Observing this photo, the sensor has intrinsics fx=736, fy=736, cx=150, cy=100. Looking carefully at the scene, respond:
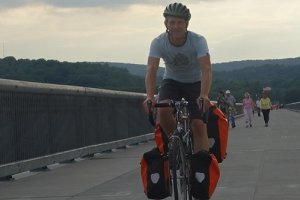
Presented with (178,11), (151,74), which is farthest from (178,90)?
(178,11)

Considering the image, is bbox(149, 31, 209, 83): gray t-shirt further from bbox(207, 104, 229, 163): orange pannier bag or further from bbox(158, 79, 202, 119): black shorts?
bbox(207, 104, 229, 163): orange pannier bag

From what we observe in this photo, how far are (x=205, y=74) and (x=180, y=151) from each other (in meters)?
0.78

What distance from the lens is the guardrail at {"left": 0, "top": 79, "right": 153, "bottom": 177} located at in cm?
1171

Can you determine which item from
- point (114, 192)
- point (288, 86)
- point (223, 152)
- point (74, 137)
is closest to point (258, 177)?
point (114, 192)

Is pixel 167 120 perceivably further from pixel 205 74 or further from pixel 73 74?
pixel 73 74

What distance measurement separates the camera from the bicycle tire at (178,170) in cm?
657

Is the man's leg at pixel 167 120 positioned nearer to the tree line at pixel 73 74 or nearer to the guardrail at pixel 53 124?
the guardrail at pixel 53 124

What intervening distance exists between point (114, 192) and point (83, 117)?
692 centimetres

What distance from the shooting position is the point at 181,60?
282 inches

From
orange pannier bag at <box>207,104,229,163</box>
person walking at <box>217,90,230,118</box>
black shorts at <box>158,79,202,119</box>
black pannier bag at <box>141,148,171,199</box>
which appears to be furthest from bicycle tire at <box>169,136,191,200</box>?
person walking at <box>217,90,230,118</box>

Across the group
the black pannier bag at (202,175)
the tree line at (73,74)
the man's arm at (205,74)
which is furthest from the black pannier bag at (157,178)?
the tree line at (73,74)

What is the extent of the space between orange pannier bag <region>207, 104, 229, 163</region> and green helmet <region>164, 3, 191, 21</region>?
3.35 ft

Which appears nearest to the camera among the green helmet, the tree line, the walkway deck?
the green helmet

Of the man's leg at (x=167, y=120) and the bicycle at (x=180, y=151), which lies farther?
the man's leg at (x=167, y=120)
